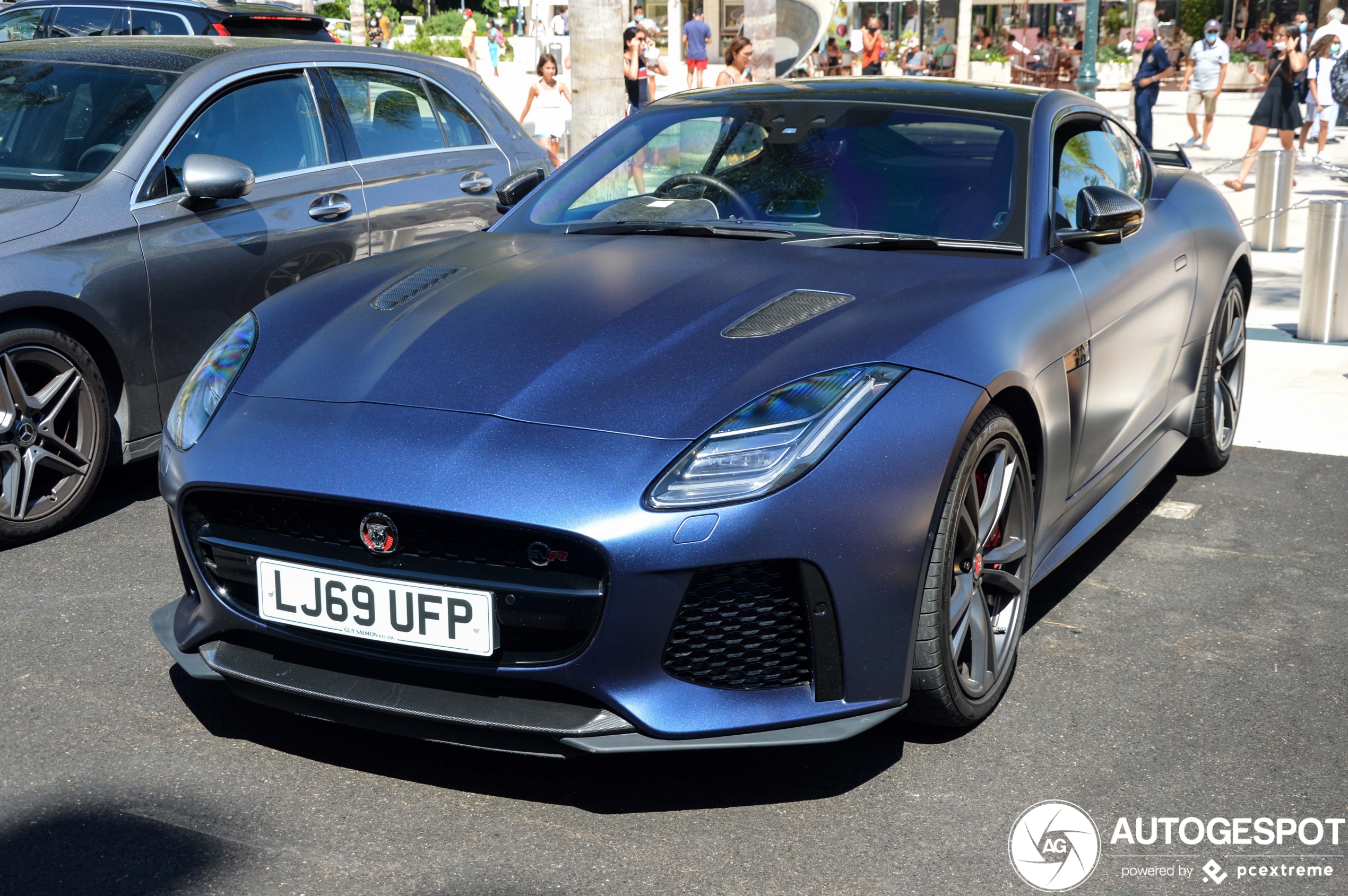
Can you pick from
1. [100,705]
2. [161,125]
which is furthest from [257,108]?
[100,705]

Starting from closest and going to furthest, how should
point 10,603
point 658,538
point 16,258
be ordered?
point 658,538 < point 10,603 < point 16,258

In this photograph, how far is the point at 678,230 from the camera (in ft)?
12.6

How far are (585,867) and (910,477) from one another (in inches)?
39.2

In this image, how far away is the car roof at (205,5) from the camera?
31.1 feet

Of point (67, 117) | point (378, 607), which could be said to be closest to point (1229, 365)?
point (378, 607)

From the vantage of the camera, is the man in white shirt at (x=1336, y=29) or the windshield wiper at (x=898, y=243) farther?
the man in white shirt at (x=1336, y=29)

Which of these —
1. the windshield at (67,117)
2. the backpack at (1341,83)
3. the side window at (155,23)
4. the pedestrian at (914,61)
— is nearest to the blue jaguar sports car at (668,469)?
the windshield at (67,117)

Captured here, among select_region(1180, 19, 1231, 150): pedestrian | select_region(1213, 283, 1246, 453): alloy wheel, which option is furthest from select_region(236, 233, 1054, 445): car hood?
select_region(1180, 19, 1231, 150): pedestrian

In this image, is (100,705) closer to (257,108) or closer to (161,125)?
(161,125)

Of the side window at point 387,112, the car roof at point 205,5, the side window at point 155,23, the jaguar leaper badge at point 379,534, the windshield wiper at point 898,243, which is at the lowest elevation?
the jaguar leaper badge at point 379,534

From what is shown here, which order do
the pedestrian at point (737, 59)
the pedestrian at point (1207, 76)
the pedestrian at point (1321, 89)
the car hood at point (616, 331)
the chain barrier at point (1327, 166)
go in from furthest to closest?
1. the pedestrian at point (1207, 76)
2. the pedestrian at point (1321, 89)
3. the chain barrier at point (1327, 166)
4. the pedestrian at point (737, 59)
5. the car hood at point (616, 331)

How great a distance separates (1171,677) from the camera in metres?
3.49

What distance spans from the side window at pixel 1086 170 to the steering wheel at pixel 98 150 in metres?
3.27

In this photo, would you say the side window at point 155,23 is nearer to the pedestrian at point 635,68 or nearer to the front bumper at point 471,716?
the pedestrian at point 635,68
